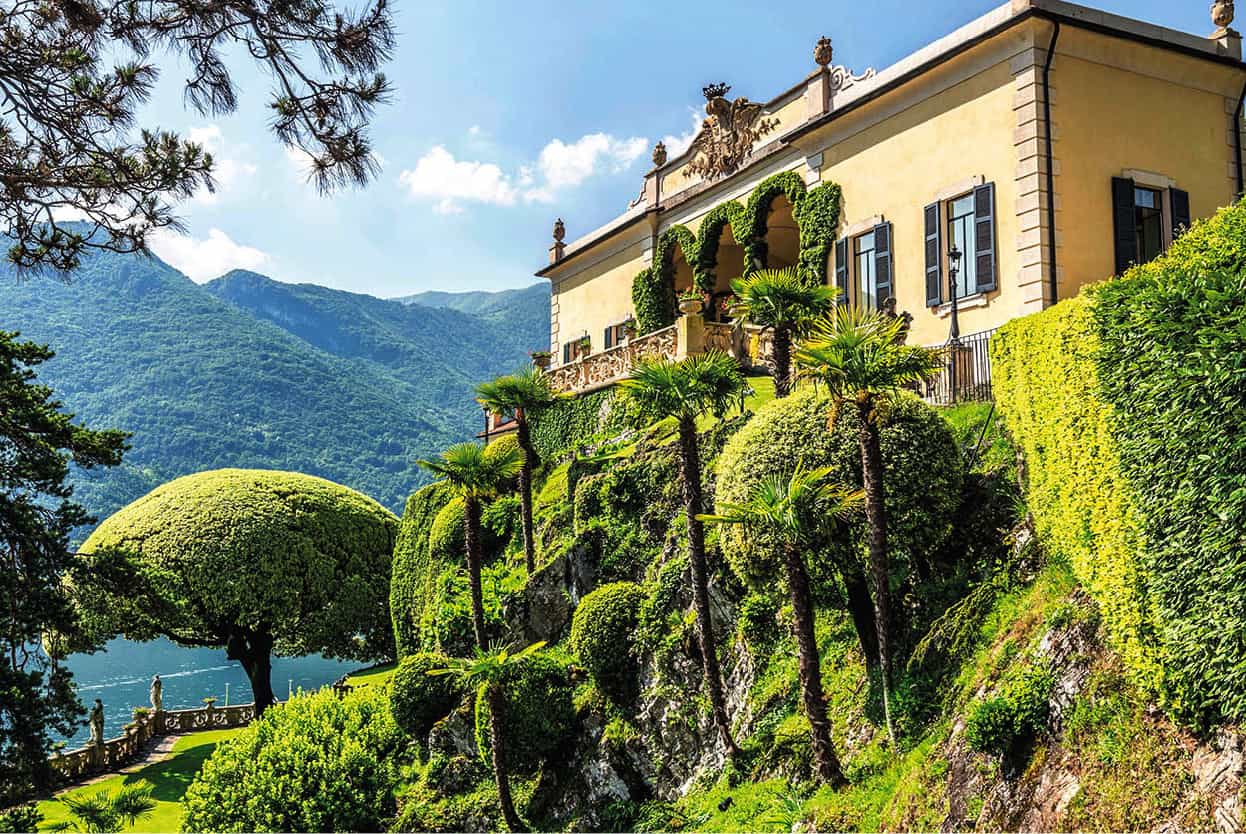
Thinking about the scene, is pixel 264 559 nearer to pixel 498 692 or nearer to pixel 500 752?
pixel 500 752

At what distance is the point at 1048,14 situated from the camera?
17844 mm

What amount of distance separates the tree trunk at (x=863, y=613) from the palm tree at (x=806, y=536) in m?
0.87

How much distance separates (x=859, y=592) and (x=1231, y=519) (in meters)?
6.30

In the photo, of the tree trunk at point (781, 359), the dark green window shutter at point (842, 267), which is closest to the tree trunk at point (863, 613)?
the tree trunk at point (781, 359)

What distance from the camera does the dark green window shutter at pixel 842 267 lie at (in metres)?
21.9

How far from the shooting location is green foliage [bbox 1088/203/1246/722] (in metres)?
6.32

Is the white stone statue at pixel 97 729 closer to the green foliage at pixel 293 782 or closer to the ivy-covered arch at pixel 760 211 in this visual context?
the green foliage at pixel 293 782

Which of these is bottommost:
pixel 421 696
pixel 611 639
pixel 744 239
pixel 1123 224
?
pixel 421 696

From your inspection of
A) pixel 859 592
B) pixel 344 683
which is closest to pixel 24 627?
pixel 859 592

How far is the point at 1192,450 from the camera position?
680 centimetres

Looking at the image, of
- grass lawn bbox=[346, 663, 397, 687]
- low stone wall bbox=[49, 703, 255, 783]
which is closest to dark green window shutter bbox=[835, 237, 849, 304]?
grass lawn bbox=[346, 663, 397, 687]

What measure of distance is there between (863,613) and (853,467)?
185cm

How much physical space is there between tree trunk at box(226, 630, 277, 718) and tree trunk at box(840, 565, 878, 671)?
22.8 m

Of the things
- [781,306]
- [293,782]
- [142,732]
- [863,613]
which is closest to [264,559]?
[142,732]
